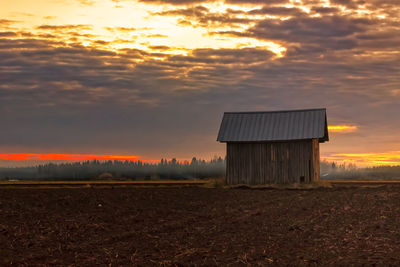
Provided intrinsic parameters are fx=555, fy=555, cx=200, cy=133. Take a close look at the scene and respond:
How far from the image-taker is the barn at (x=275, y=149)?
142 ft

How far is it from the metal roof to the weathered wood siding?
56 cm

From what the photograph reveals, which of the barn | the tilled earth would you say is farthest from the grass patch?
the tilled earth

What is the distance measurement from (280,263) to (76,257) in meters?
5.06

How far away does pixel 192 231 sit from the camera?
17938mm

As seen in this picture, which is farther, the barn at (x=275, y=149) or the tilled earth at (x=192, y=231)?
the barn at (x=275, y=149)

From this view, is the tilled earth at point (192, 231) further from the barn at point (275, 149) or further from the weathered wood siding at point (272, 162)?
the barn at point (275, 149)

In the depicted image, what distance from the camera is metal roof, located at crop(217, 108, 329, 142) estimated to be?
44.0 m

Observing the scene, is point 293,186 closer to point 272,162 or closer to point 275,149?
point 272,162

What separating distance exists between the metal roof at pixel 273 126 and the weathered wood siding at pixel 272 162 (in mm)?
562

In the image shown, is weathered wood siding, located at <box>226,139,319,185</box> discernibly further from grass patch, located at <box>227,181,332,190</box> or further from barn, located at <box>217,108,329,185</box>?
grass patch, located at <box>227,181,332,190</box>

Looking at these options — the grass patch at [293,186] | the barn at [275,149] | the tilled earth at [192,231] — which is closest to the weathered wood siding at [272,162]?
the barn at [275,149]

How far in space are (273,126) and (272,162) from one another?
10.8 feet

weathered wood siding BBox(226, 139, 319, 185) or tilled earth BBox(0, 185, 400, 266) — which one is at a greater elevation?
weathered wood siding BBox(226, 139, 319, 185)

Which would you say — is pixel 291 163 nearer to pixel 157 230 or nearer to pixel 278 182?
pixel 278 182
